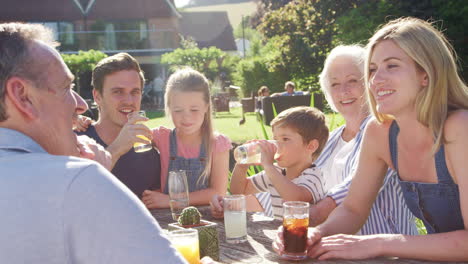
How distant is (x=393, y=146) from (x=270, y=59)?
76.5 ft

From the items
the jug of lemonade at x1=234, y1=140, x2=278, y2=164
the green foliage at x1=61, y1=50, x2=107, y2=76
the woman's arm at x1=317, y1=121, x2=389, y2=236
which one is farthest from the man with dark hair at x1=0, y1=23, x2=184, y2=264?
the green foliage at x1=61, y1=50, x2=107, y2=76

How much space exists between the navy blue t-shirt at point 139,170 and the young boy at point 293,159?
1.96 ft

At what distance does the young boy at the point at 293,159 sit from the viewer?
280 cm

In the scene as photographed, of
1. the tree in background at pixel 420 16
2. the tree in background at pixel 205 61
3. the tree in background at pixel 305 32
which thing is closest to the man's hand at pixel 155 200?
the tree in background at pixel 420 16

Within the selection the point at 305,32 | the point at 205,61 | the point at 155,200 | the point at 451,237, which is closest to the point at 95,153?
the point at 155,200

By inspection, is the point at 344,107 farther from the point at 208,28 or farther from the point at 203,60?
the point at 208,28

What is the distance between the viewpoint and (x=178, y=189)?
2.54 m

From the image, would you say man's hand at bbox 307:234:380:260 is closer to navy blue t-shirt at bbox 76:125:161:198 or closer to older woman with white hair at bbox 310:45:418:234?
older woman with white hair at bbox 310:45:418:234

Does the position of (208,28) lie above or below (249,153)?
above

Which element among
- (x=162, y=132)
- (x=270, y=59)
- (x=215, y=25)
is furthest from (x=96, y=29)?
(x=162, y=132)

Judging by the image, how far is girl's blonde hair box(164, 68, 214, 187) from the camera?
332cm

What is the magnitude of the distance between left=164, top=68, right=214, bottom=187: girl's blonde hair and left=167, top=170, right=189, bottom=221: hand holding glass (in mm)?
731

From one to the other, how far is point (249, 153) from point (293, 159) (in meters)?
0.27

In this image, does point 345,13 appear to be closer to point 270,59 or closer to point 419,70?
point 270,59
